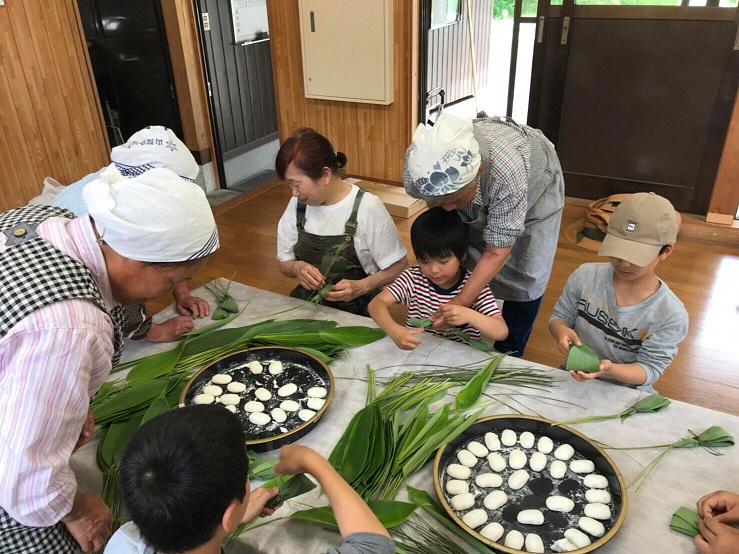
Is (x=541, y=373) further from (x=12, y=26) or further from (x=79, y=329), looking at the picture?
(x=12, y=26)

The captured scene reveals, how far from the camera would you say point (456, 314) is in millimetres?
1688

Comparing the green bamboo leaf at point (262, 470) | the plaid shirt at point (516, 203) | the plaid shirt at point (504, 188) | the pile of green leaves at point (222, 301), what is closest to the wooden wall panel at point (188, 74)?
the pile of green leaves at point (222, 301)

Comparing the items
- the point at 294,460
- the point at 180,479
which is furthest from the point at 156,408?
the point at 180,479

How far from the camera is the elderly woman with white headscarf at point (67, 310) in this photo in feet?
3.24

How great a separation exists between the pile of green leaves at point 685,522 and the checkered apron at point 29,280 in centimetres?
118

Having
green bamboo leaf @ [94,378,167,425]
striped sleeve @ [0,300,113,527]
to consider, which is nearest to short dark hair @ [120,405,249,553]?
striped sleeve @ [0,300,113,527]

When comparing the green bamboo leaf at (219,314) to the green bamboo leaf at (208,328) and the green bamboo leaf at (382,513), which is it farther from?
the green bamboo leaf at (382,513)

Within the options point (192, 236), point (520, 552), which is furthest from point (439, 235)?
point (520, 552)

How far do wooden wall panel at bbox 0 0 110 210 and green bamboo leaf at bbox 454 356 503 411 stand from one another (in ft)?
9.32

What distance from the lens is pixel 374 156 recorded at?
15.4 ft

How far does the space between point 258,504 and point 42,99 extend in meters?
2.94

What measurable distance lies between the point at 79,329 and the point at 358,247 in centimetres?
128

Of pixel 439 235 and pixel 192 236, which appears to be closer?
pixel 192 236

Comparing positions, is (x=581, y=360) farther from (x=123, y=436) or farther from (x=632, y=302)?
(x=123, y=436)
